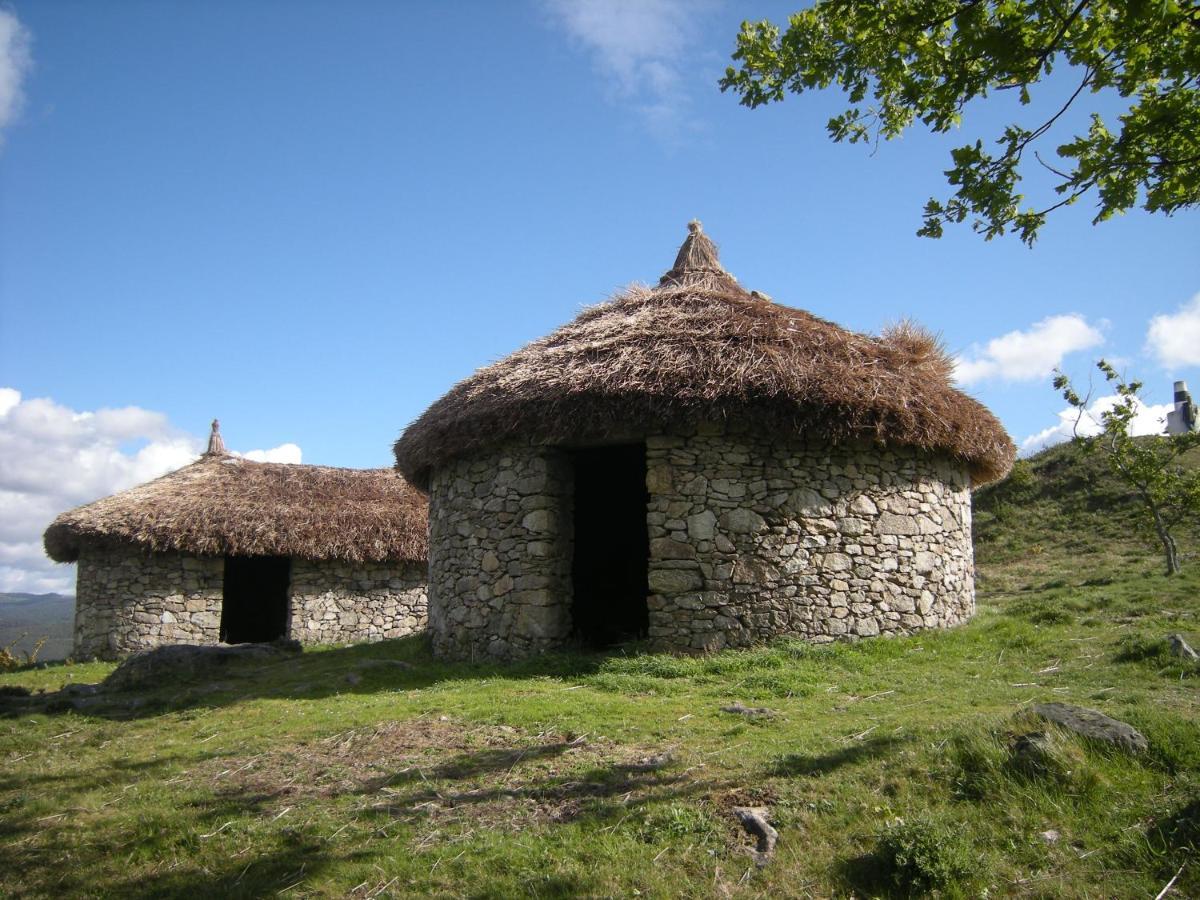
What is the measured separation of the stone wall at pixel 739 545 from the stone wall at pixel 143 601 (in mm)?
8368

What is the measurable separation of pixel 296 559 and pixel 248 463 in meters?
3.67

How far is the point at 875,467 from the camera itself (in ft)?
32.3

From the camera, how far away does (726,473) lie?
30.9 ft

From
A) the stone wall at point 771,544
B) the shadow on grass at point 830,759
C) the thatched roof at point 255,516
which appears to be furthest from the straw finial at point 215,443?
the shadow on grass at point 830,759

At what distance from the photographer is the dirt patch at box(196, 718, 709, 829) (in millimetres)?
5105

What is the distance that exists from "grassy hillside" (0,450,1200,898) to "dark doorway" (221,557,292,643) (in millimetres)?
11538

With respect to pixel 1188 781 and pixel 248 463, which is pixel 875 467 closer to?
pixel 1188 781

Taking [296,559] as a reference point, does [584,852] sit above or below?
below

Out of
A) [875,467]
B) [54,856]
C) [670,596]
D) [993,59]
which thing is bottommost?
[54,856]

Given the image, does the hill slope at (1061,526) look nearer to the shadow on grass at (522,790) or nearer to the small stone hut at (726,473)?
the small stone hut at (726,473)

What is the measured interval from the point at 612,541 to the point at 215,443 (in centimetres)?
1170

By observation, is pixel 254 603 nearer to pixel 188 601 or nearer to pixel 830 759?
pixel 188 601

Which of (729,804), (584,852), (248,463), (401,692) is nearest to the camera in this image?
(584,852)

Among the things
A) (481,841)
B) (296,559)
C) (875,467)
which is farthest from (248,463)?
(481,841)
